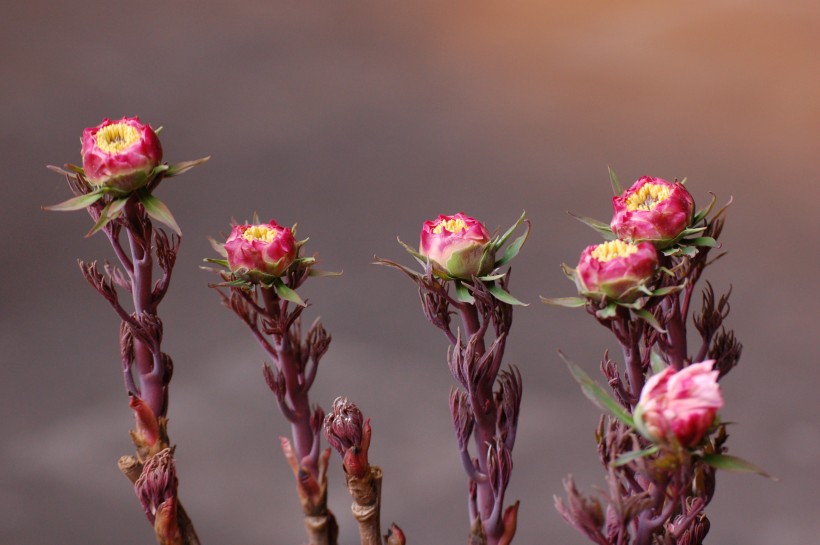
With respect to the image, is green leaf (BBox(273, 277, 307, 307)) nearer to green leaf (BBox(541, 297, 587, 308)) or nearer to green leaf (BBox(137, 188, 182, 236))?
green leaf (BBox(137, 188, 182, 236))

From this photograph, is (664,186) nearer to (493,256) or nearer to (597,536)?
(493,256)

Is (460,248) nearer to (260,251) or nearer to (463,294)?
(463,294)

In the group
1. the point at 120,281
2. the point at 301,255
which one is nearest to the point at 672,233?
the point at 301,255

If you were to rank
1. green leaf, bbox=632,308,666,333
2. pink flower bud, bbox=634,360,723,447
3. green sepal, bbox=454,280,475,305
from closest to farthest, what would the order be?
pink flower bud, bbox=634,360,723,447 → green leaf, bbox=632,308,666,333 → green sepal, bbox=454,280,475,305

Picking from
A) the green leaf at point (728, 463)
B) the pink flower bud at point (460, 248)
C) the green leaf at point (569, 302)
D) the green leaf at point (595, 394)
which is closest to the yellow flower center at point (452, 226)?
the pink flower bud at point (460, 248)

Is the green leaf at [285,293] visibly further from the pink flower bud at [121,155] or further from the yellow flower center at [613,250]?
the yellow flower center at [613,250]

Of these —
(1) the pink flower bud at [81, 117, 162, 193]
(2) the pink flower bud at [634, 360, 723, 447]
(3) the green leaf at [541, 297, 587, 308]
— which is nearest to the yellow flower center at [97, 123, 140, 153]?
(1) the pink flower bud at [81, 117, 162, 193]

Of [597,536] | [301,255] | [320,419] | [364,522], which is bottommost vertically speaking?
[597,536]
